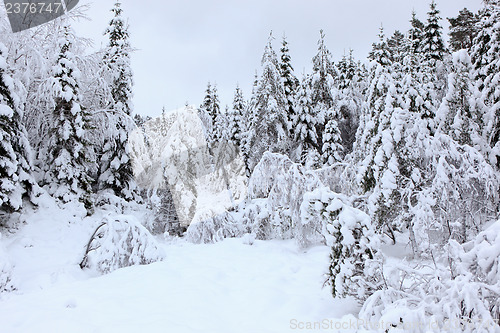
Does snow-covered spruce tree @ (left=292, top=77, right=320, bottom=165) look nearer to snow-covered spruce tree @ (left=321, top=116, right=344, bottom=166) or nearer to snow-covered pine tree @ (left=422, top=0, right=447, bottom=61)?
snow-covered spruce tree @ (left=321, top=116, right=344, bottom=166)

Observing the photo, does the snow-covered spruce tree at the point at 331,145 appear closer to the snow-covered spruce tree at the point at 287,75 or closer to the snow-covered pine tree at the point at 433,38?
the snow-covered spruce tree at the point at 287,75

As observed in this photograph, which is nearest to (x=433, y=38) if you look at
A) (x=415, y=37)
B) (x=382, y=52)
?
(x=415, y=37)

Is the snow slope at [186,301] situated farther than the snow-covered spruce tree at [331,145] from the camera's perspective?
No

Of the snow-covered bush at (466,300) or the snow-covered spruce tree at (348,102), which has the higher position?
the snow-covered spruce tree at (348,102)

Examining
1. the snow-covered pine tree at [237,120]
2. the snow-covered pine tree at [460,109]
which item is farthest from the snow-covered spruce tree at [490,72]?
the snow-covered pine tree at [237,120]

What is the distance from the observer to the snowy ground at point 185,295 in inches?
167

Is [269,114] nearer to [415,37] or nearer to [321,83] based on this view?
[321,83]

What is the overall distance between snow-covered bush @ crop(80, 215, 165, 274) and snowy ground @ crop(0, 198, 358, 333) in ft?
1.34

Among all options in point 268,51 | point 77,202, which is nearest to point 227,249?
point 77,202

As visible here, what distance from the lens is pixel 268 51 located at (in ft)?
67.3

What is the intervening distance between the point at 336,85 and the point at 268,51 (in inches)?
416

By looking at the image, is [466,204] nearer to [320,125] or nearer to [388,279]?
[388,279]

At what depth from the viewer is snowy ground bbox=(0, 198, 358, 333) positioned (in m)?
4.25

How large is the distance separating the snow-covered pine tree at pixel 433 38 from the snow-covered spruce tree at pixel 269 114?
451 inches
